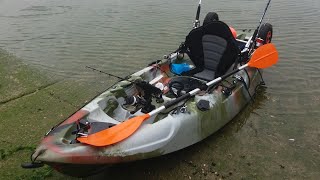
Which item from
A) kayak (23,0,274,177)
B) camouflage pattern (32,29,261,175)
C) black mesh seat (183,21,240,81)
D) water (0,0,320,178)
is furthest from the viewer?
black mesh seat (183,21,240,81)

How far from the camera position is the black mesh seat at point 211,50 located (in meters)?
6.52

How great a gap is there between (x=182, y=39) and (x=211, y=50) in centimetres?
390

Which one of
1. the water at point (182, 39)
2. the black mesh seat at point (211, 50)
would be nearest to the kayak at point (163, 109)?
the black mesh seat at point (211, 50)

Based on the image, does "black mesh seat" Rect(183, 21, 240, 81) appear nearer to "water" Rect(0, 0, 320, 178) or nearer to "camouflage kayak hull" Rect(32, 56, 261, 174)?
"camouflage kayak hull" Rect(32, 56, 261, 174)

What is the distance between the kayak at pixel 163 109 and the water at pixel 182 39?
0.56 meters

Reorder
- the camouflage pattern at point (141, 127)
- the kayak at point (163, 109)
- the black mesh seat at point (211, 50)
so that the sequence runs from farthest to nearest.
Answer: the black mesh seat at point (211, 50) → the kayak at point (163, 109) → the camouflage pattern at point (141, 127)

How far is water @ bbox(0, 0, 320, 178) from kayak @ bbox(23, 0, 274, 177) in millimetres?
562

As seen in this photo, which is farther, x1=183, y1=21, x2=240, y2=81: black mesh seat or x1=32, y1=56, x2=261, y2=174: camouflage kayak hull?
x1=183, y1=21, x2=240, y2=81: black mesh seat

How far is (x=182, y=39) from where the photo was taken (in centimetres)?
1057

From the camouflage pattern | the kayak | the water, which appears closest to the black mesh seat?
the kayak

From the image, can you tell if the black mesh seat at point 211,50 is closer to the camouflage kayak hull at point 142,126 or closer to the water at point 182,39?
the camouflage kayak hull at point 142,126

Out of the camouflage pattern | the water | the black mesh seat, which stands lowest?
the water

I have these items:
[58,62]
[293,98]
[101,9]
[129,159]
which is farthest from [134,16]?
[129,159]

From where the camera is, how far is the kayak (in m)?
4.50
